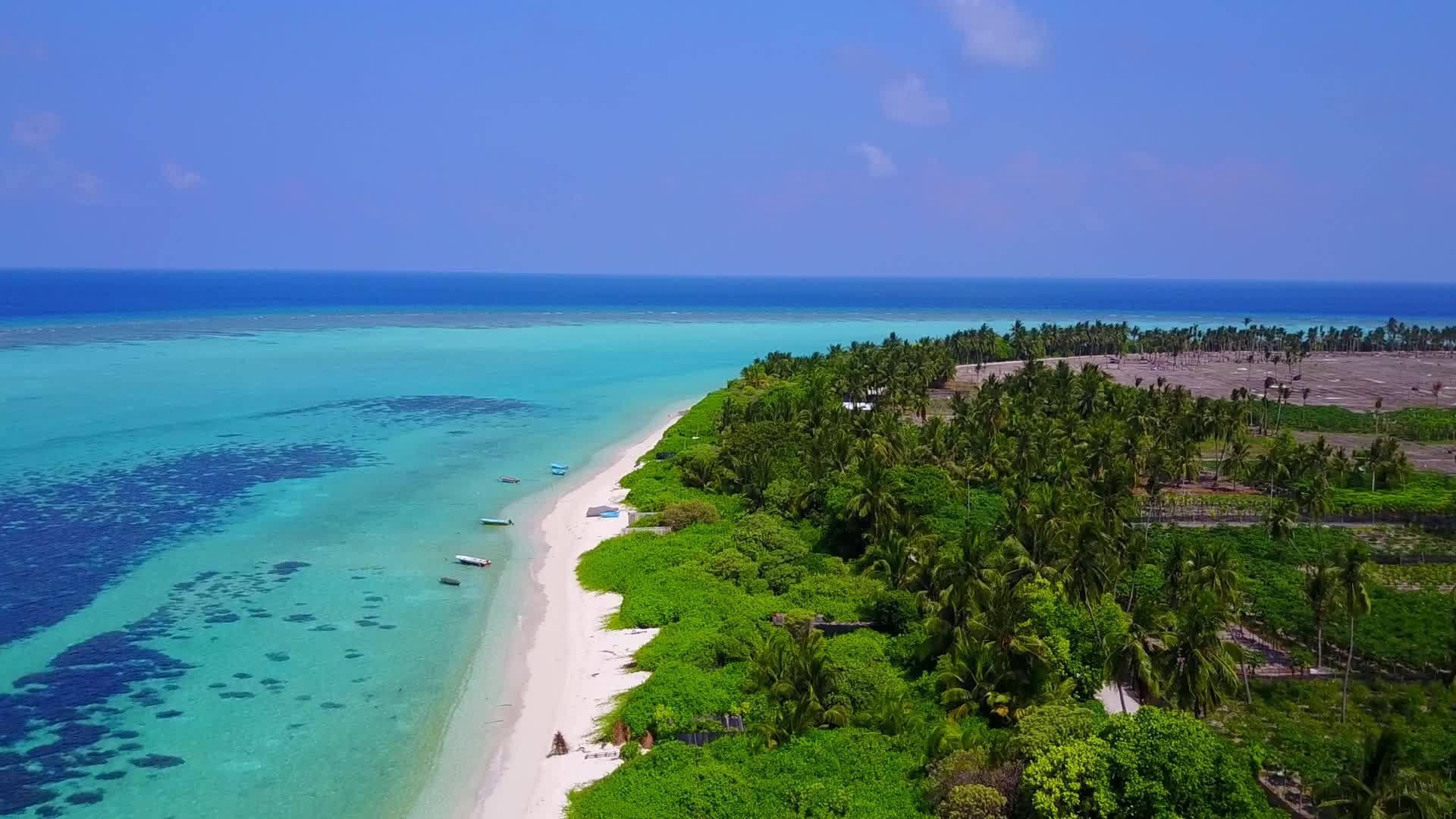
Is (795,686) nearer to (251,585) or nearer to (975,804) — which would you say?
(975,804)

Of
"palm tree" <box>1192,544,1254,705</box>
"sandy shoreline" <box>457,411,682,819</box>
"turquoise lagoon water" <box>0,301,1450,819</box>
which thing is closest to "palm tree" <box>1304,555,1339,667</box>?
"palm tree" <box>1192,544,1254,705</box>

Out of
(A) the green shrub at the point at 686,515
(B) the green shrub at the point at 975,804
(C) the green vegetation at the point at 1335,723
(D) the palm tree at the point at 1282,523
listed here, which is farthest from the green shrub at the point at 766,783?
(D) the palm tree at the point at 1282,523

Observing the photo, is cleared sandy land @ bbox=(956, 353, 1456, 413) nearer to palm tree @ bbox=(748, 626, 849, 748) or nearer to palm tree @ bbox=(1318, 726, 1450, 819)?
palm tree @ bbox=(748, 626, 849, 748)

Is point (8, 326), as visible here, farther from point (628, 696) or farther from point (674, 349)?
point (628, 696)

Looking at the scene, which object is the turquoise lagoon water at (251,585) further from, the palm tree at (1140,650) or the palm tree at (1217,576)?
the palm tree at (1217,576)

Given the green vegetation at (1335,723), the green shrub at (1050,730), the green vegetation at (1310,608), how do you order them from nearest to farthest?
the green shrub at (1050,730)
the green vegetation at (1335,723)
the green vegetation at (1310,608)

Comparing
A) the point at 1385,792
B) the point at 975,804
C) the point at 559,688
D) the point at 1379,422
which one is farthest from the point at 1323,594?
the point at 1379,422

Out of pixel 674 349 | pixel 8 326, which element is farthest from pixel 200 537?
pixel 8 326
